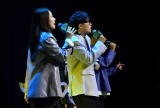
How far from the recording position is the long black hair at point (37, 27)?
193 centimetres

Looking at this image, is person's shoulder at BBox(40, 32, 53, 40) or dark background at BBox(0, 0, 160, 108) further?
dark background at BBox(0, 0, 160, 108)

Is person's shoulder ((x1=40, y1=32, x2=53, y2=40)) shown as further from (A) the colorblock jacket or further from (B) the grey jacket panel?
(A) the colorblock jacket

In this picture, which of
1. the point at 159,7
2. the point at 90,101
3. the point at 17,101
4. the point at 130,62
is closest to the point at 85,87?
the point at 90,101

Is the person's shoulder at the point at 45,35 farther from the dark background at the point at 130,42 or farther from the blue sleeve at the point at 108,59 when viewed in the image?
the dark background at the point at 130,42

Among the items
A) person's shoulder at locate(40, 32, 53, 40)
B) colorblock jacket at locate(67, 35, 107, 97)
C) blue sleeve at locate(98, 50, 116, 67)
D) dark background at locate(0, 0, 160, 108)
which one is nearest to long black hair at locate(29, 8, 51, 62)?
person's shoulder at locate(40, 32, 53, 40)

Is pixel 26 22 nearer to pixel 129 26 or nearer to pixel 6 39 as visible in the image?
pixel 6 39

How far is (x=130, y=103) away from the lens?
14.4ft

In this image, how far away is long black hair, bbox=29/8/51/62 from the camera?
193 centimetres

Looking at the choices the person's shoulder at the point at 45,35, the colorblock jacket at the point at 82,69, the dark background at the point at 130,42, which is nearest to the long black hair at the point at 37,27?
the person's shoulder at the point at 45,35

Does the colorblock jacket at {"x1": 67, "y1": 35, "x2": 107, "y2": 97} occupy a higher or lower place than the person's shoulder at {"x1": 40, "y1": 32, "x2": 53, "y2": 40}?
lower

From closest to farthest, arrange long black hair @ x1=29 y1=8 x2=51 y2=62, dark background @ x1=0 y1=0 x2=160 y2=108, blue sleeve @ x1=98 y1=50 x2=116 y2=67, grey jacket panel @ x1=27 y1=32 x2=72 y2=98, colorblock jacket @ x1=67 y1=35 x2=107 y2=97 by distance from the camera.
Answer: grey jacket panel @ x1=27 y1=32 x2=72 y2=98 < long black hair @ x1=29 y1=8 x2=51 y2=62 < colorblock jacket @ x1=67 y1=35 x2=107 y2=97 < blue sleeve @ x1=98 y1=50 x2=116 y2=67 < dark background @ x1=0 y1=0 x2=160 y2=108

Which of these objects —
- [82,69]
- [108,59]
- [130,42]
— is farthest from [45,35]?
[130,42]

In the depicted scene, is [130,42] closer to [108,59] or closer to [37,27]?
[108,59]

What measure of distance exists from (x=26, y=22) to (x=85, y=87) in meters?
1.48
